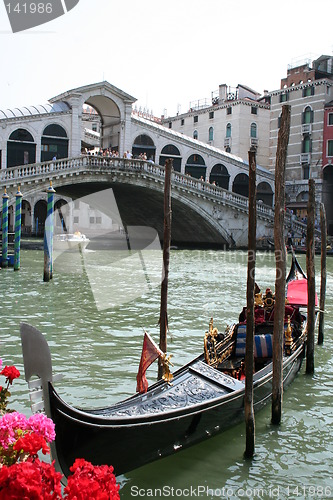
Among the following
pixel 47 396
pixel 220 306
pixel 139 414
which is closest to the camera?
pixel 47 396

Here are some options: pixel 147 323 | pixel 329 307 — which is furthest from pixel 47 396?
pixel 329 307

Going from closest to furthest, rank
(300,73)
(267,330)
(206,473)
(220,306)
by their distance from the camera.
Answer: (206,473), (267,330), (220,306), (300,73)

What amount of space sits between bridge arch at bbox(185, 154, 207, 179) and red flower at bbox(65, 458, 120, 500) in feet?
A: 74.7

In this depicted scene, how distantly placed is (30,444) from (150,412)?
1.31 m

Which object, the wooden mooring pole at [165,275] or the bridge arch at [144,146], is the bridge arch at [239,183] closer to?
the bridge arch at [144,146]

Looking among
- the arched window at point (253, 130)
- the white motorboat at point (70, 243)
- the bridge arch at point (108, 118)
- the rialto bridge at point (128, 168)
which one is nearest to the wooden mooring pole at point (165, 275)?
the rialto bridge at point (128, 168)

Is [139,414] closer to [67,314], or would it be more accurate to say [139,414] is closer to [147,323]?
[147,323]

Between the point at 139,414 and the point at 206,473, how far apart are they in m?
0.60

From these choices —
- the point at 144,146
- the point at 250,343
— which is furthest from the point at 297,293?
the point at 144,146

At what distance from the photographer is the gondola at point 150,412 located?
254 cm

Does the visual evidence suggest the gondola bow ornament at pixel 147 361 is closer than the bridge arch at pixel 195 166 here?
Yes

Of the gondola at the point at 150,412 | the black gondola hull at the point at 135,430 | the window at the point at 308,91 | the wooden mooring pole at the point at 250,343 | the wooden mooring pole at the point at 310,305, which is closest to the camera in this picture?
the gondola at the point at 150,412

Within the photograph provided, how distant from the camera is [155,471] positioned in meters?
3.22

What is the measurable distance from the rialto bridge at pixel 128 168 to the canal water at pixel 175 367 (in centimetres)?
709
